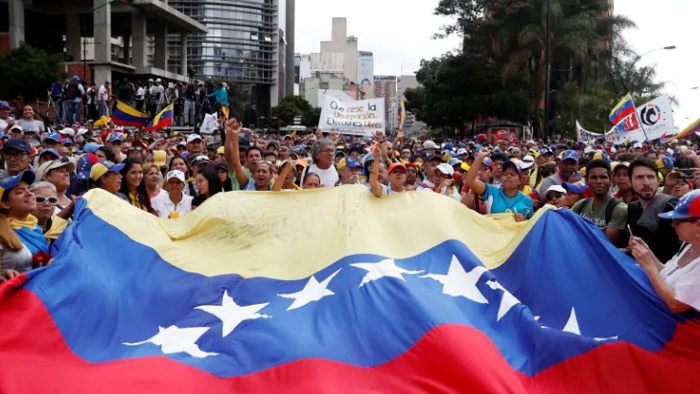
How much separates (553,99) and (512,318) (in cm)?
4449

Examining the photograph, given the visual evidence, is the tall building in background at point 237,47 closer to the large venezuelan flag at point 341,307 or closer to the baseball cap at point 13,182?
the large venezuelan flag at point 341,307

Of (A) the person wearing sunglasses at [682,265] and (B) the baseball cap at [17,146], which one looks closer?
(A) the person wearing sunglasses at [682,265]

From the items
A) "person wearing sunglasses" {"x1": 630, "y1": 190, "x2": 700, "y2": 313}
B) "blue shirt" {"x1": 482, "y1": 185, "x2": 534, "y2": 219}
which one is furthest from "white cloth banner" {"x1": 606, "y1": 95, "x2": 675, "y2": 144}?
"person wearing sunglasses" {"x1": 630, "y1": 190, "x2": 700, "y2": 313}

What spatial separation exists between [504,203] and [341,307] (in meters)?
2.83

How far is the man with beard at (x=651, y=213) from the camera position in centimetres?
532

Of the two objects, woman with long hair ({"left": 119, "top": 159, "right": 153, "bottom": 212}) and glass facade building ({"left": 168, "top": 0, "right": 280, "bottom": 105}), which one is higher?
glass facade building ({"left": 168, "top": 0, "right": 280, "bottom": 105})

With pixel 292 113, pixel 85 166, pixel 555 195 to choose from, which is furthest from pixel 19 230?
pixel 292 113

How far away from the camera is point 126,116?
613 inches

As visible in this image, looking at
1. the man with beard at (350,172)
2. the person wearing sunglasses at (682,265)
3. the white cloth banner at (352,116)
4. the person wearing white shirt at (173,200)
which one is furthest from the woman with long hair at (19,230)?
the white cloth banner at (352,116)

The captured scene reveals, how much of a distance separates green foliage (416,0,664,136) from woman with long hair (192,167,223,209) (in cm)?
3526

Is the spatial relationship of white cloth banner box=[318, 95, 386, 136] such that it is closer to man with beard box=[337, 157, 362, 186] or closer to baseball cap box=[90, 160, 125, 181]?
man with beard box=[337, 157, 362, 186]

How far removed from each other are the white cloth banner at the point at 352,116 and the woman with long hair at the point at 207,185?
9.32 metres

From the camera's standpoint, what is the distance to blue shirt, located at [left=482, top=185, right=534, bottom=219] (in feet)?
21.9

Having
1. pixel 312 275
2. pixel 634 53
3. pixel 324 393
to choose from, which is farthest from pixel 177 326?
pixel 634 53
